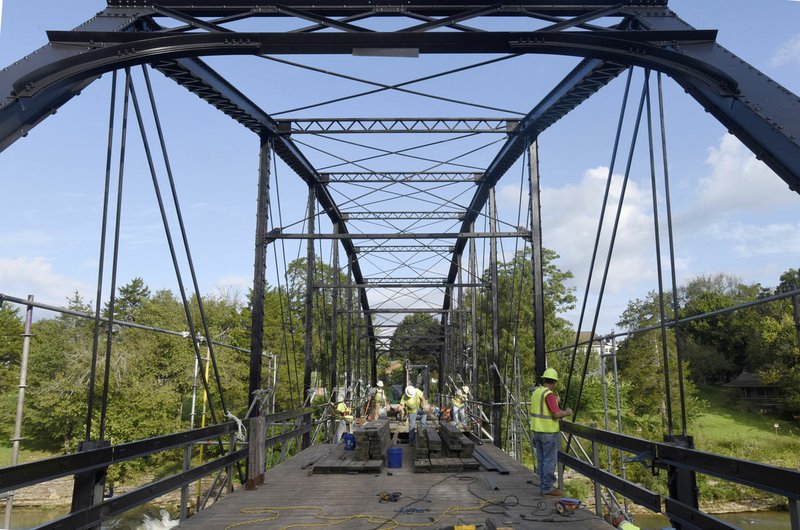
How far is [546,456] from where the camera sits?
293 inches

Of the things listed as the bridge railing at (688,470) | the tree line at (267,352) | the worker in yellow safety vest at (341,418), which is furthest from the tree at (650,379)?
the bridge railing at (688,470)

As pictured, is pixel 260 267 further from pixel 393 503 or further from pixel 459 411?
pixel 459 411

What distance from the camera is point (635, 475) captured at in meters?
36.6

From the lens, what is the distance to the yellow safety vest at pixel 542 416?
295 inches

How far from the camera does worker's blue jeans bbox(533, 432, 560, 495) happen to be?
24.5 feet

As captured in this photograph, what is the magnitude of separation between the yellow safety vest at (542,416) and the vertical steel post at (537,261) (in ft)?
11.3

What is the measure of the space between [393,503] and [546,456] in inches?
82.2

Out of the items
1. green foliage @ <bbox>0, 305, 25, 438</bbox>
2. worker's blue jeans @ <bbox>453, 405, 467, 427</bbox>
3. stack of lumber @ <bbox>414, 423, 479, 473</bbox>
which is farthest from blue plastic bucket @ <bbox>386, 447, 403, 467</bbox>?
green foliage @ <bbox>0, 305, 25, 438</bbox>

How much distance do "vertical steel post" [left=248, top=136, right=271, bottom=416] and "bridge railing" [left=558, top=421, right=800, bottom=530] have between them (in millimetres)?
6602

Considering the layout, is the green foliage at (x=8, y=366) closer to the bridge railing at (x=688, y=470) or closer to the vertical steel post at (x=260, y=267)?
the vertical steel post at (x=260, y=267)

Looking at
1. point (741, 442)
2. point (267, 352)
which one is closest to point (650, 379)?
point (741, 442)

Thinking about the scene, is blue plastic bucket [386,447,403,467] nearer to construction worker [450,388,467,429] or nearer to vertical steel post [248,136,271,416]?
vertical steel post [248,136,271,416]

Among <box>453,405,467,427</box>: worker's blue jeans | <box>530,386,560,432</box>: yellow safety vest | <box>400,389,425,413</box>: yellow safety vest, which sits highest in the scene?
<box>530,386,560,432</box>: yellow safety vest

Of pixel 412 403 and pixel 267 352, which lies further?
pixel 267 352
